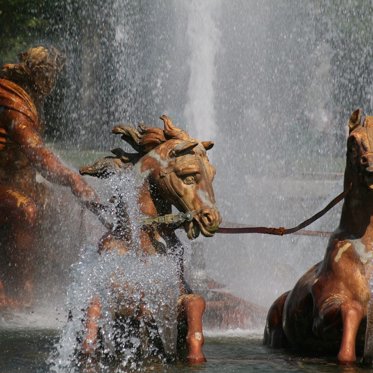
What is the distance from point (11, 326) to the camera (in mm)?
7883

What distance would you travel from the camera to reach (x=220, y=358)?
5980 mm

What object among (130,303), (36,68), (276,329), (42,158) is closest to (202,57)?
(36,68)

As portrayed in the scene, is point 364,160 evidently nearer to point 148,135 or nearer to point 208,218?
point 208,218

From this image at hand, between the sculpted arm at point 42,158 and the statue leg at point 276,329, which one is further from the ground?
the sculpted arm at point 42,158

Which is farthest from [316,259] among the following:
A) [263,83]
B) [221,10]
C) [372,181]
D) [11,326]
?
[263,83]

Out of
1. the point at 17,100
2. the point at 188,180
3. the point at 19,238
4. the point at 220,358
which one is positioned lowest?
the point at 220,358

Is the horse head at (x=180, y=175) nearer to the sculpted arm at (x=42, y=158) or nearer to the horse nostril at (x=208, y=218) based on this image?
the horse nostril at (x=208, y=218)

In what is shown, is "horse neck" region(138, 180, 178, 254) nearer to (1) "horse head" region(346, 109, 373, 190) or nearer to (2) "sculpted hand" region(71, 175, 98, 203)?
(1) "horse head" region(346, 109, 373, 190)

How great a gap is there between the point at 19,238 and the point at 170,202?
3.23 m

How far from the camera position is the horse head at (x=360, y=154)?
19.1 ft

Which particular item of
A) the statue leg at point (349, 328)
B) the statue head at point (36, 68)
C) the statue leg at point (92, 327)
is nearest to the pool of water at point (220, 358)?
the statue leg at point (349, 328)

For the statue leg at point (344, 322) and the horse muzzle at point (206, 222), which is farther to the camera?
the horse muzzle at point (206, 222)

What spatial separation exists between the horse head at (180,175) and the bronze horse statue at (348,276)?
0.71m

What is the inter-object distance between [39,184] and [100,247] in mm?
3222
